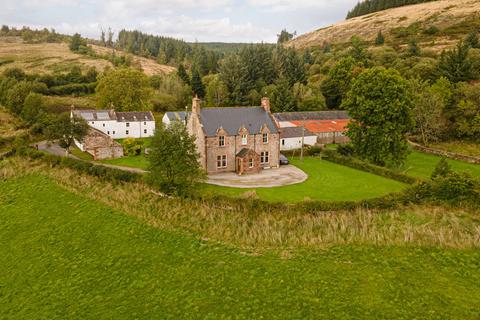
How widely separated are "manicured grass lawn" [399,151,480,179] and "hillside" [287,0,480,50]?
73.1 meters

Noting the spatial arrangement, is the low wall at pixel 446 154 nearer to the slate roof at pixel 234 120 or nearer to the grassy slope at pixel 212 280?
the slate roof at pixel 234 120

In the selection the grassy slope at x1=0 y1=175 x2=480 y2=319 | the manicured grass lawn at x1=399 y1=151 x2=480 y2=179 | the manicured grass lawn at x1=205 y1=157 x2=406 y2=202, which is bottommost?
the grassy slope at x1=0 y1=175 x2=480 y2=319

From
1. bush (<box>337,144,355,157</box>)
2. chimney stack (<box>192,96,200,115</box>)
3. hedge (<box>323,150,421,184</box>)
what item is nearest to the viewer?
hedge (<box>323,150,421,184</box>)

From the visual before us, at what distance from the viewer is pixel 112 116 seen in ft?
218

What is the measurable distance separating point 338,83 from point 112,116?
50.5 metres

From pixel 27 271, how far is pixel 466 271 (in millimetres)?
25372

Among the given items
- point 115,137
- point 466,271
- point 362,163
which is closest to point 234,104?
point 115,137

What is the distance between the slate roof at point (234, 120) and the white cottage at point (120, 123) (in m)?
22.6

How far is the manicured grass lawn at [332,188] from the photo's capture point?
35.9 metres

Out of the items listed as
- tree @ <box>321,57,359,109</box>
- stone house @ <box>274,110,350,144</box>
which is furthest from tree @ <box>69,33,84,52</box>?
stone house @ <box>274,110,350,144</box>

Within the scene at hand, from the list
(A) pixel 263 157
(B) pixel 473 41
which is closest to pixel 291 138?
(A) pixel 263 157

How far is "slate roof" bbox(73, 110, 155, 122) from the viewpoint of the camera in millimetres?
64688

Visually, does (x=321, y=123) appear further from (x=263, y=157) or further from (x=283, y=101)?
(x=263, y=157)

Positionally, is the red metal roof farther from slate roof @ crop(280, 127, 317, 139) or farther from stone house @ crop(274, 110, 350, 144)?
slate roof @ crop(280, 127, 317, 139)
